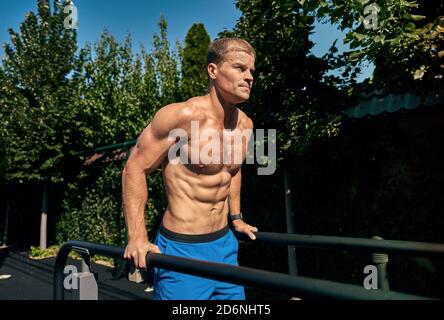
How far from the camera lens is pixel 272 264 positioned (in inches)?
201

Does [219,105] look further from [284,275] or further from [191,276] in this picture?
[284,275]

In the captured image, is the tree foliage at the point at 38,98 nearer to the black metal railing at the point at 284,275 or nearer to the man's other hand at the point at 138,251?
the black metal railing at the point at 284,275

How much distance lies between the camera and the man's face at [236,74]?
1.85 meters

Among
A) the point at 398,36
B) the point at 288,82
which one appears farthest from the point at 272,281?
the point at 288,82

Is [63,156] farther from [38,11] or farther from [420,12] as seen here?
[420,12]

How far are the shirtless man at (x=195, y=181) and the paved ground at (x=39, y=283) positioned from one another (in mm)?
3406

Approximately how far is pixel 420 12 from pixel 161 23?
8.10m

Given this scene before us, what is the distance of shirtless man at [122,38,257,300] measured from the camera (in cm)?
175

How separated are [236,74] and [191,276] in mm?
987

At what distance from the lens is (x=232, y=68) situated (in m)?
1.85

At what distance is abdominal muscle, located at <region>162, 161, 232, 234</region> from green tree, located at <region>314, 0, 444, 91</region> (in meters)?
1.52

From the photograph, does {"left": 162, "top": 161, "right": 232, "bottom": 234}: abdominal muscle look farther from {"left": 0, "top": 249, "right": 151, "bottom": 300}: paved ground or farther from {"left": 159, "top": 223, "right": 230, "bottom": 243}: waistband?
{"left": 0, "top": 249, "right": 151, "bottom": 300}: paved ground

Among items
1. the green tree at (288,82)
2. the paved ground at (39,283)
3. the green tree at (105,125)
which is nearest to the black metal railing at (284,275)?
the green tree at (288,82)
